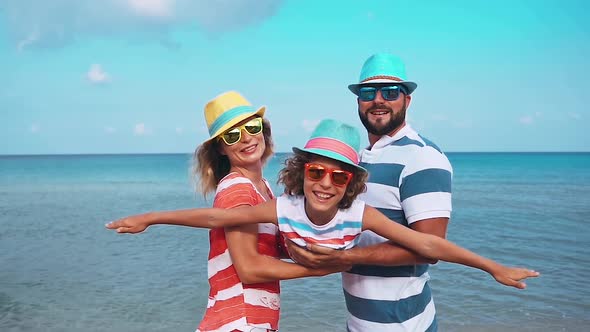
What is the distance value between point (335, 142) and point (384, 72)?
0.66 metres

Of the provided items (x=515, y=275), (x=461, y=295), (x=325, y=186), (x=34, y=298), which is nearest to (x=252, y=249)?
(x=325, y=186)

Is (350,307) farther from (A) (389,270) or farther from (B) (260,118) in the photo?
(B) (260,118)

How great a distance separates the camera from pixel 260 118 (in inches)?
132

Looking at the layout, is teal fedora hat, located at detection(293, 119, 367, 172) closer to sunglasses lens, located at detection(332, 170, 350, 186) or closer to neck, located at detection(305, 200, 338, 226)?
sunglasses lens, located at detection(332, 170, 350, 186)

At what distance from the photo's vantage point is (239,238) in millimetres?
2883

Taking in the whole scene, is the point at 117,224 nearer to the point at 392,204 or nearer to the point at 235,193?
the point at 235,193

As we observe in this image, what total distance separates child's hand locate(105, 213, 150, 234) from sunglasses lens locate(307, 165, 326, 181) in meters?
0.90

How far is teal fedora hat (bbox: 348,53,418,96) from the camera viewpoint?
330 cm

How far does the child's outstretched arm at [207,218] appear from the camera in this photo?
2.83 m

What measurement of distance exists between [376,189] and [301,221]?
0.49m

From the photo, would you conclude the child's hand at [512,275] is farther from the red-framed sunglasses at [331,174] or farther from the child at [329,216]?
the red-framed sunglasses at [331,174]

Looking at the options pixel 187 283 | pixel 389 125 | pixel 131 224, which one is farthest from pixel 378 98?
pixel 187 283

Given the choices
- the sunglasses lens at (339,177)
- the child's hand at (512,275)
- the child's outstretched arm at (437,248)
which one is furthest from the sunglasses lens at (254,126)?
the child's hand at (512,275)

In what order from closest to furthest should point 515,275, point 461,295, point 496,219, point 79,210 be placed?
point 515,275 → point 461,295 → point 496,219 → point 79,210
